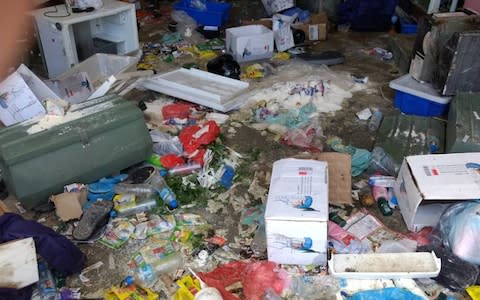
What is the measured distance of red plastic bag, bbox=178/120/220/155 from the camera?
3250 millimetres

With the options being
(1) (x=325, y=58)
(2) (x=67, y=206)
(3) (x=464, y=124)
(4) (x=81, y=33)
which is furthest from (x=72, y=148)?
(1) (x=325, y=58)

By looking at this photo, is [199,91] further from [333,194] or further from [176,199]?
[333,194]

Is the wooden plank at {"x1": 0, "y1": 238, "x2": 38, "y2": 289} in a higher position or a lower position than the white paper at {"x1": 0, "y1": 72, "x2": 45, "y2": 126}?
lower

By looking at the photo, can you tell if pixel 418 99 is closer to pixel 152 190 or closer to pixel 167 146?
pixel 167 146

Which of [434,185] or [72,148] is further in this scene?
[72,148]

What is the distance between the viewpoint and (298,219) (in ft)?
6.89

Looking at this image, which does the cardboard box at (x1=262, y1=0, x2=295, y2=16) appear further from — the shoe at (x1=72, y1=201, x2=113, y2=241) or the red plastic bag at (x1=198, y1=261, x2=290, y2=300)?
the red plastic bag at (x1=198, y1=261, x2=290, y2=300)

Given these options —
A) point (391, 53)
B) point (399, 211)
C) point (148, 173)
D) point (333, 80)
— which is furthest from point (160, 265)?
point (391, 53)

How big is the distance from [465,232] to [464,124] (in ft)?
3.15

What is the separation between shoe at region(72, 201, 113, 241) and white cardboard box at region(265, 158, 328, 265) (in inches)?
40.7

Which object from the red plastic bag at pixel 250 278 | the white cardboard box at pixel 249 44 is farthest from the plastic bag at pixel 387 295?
the white cardboard box at pixel 249 44

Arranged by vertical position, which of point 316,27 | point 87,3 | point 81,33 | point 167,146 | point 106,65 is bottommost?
point 167,146

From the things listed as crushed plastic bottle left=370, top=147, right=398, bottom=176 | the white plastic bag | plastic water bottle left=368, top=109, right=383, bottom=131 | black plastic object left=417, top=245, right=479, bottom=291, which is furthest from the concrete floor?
the white plastic bag

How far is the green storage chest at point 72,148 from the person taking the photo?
8.50ft
